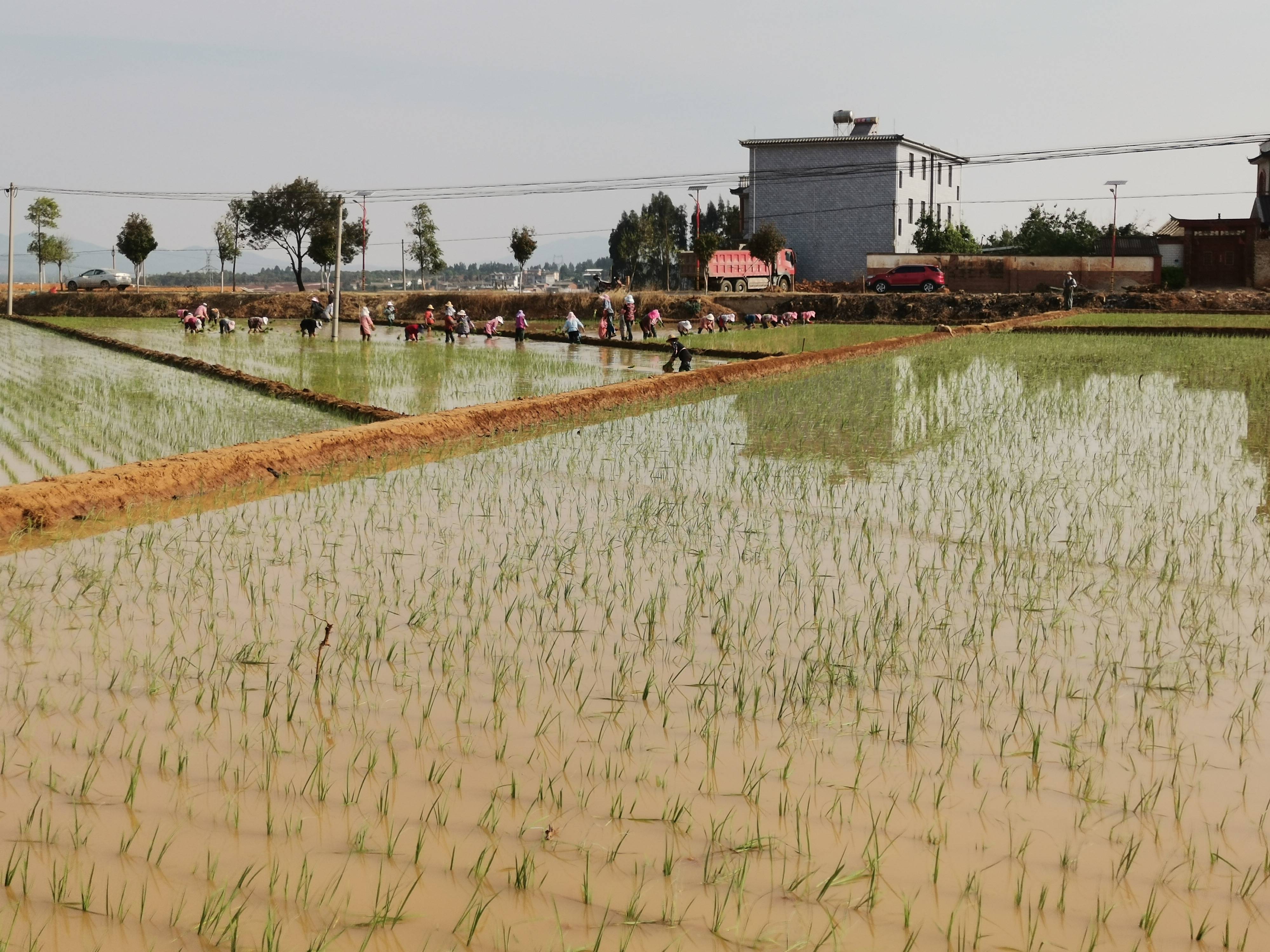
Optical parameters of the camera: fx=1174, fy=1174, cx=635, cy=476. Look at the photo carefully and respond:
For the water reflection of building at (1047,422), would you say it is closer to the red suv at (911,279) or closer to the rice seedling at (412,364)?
the rice seedling at (412,364)

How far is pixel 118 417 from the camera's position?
12.7 meters

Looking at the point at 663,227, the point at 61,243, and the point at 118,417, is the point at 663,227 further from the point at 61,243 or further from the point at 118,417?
the point at 118,417

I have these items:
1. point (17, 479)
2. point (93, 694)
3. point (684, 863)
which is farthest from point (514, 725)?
point (17, 479)

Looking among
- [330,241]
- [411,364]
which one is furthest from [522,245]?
[411,364]

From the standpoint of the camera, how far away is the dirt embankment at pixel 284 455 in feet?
25.6

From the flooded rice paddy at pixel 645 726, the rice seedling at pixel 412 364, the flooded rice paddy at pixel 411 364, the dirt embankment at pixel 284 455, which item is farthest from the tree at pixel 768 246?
the flooded rice paddy at pixel 645 726

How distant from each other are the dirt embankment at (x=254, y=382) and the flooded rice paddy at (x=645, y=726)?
16.5 feet

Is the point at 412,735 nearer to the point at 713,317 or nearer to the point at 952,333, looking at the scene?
the point at 952,333

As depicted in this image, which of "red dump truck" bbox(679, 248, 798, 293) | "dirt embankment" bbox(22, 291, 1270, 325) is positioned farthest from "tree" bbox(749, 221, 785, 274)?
"dirt embankment" bbox(22, 291, 1270, 325)

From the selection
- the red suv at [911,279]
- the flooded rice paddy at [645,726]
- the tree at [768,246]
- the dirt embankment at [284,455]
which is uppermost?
the tree at [768,246]

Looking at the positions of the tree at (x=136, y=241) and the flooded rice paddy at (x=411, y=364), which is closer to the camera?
the flooded rice paddy at (x=411, y=364)

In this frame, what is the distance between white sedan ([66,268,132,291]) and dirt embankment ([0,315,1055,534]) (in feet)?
138

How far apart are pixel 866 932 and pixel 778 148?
55206mm

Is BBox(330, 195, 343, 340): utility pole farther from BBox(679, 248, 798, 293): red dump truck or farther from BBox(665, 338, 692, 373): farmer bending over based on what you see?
BBox(679, 248, 798, 293): red dump truck
